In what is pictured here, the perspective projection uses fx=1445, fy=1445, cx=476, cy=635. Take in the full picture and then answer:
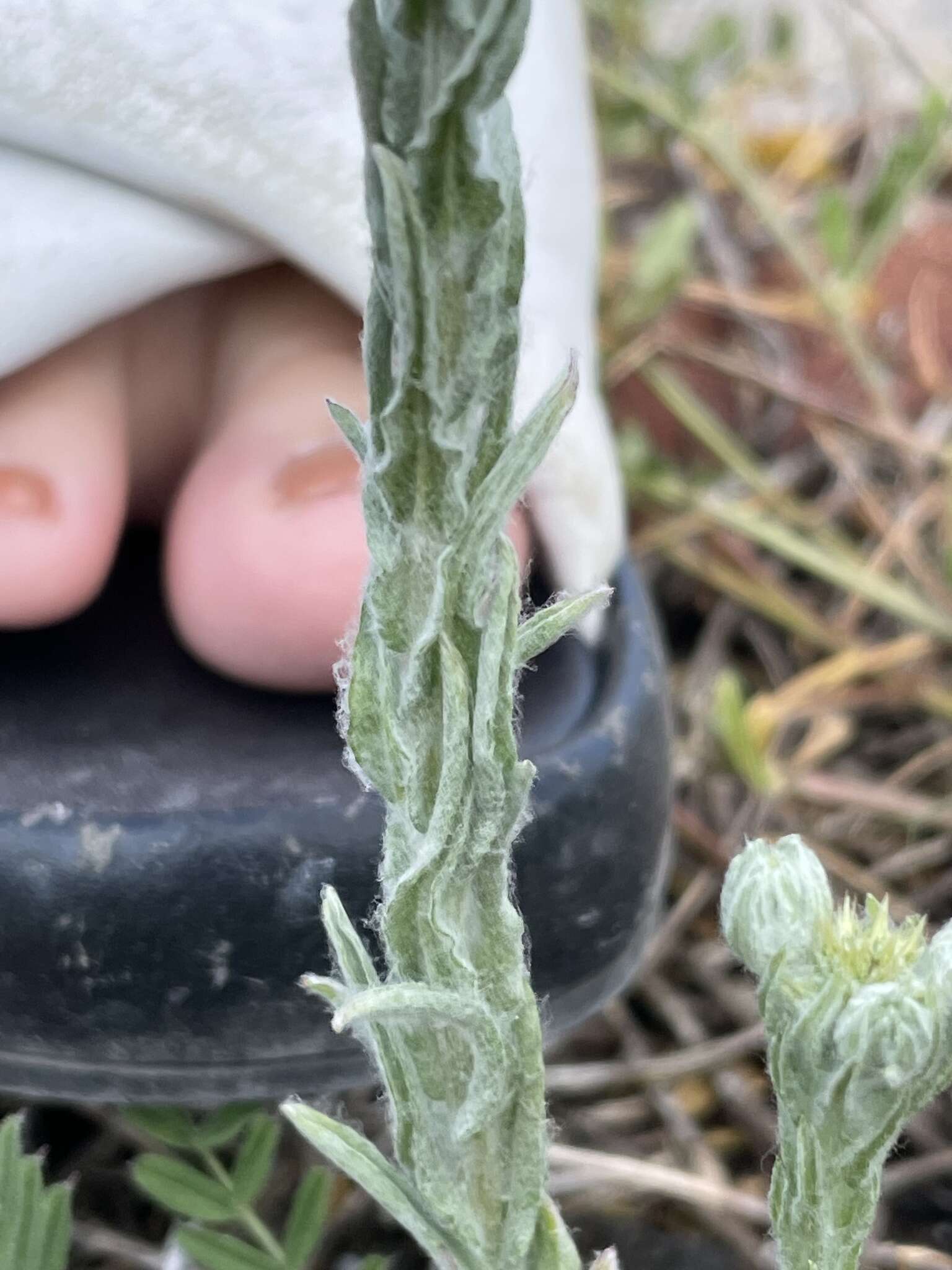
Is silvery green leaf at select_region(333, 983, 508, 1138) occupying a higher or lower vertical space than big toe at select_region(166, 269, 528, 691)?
lower

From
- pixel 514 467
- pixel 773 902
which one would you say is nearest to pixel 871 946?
pixel 773 902

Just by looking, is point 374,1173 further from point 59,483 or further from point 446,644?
point 59,483

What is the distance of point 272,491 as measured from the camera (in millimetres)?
519

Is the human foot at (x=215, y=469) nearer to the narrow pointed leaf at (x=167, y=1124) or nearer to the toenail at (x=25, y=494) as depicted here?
the toenail at (x=25, y=494)

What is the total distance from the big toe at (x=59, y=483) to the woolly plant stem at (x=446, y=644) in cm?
26

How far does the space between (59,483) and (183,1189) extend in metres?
0.24

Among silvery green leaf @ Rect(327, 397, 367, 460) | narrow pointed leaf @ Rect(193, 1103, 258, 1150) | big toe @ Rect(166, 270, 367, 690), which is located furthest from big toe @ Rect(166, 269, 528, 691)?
silvery green leaf @ Rect(327, 397, 367, 460)

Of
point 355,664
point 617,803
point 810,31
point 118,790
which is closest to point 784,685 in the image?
point 617,803

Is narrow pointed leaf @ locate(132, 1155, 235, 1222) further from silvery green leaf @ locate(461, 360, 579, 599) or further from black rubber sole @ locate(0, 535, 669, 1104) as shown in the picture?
silvery green leaf @ locate(461, 360, 579, 599)

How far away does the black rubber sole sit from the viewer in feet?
1.53

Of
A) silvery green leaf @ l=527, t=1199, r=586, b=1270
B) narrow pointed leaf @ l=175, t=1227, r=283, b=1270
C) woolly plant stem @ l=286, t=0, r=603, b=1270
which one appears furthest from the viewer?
narrow pointed leaf @ l=175, t=1227, r=283, b=1270

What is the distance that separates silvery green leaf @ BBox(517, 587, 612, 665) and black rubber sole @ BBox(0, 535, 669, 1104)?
0.83 feet

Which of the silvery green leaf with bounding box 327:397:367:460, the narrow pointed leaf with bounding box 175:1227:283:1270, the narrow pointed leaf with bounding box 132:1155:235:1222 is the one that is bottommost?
the narrow pointed leaf with bounding box 175:1227:283:1270

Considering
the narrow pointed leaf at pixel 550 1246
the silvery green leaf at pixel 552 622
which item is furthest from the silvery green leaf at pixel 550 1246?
the silvery green leaf at pixel 552 622
